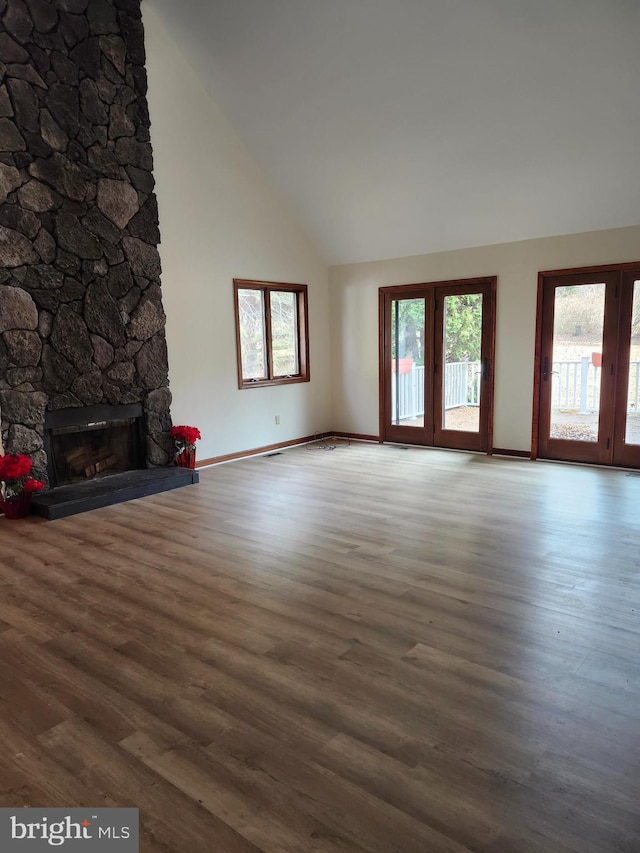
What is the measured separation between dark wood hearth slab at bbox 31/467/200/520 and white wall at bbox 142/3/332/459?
767mm

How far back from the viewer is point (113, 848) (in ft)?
5.60

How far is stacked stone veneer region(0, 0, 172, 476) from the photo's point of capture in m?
4.93

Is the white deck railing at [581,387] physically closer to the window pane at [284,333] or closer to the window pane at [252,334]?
the window pane at [284,333]

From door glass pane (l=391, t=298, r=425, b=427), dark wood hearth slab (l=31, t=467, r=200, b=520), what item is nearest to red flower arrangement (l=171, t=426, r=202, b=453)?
dark wood hearth slab (l=31, t=467, r=200, b=520)

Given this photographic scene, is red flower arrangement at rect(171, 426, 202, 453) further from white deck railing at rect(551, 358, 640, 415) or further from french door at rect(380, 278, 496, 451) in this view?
white deck railing at rect(551, 358, 640, 415)

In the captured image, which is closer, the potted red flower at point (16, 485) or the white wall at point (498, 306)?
the potted red flower at point (16, 485)

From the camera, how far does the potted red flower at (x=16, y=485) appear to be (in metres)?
4.79

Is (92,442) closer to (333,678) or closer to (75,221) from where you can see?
(75,221)

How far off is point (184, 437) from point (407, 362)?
3084 mm

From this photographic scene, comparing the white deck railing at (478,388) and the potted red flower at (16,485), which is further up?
the white deck railing at (478,388)

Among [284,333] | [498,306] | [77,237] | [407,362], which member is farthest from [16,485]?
[498,306]

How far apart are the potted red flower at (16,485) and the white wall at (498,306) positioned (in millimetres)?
4466

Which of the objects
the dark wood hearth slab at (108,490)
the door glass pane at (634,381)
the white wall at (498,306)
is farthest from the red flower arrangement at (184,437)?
the door glass pane at (634,381)

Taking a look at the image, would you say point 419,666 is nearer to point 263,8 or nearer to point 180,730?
point 180,730
